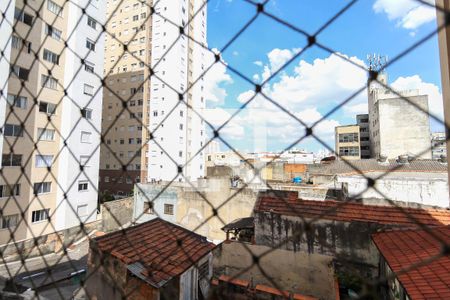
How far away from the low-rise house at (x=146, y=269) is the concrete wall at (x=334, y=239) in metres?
0.85

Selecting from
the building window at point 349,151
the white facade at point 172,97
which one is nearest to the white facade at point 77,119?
the white facade at point 172,97

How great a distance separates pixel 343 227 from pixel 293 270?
0.69m

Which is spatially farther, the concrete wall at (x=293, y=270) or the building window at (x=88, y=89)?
the building window at (x=88, y=89)

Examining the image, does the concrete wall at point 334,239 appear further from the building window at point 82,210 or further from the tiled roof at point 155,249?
→ the building window at point 82,210

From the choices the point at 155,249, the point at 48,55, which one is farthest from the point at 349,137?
the point at 155,249

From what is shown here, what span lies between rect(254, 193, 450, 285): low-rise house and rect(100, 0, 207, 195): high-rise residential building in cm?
637

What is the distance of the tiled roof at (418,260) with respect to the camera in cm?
128

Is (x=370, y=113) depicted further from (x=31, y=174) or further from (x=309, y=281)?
(x=31, y=174)

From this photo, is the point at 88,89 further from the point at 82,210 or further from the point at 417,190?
the point at 417,190

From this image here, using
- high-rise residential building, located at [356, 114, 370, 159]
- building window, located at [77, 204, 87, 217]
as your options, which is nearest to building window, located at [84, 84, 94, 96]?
building window, located at [77, 204, 87, 217]

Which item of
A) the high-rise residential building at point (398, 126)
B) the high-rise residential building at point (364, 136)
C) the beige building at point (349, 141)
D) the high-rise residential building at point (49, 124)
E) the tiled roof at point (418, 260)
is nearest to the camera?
the tiled roof at point (418, 260)

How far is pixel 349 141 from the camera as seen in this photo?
515 inches

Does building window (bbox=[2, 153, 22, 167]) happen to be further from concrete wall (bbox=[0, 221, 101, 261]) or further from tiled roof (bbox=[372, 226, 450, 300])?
tiled roof (bbox=[372, 226, 450, 300])

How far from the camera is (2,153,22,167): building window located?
15.6ft
